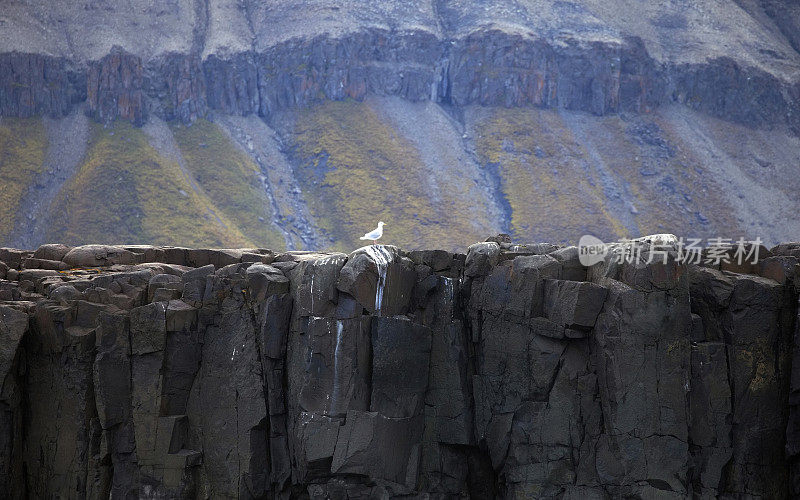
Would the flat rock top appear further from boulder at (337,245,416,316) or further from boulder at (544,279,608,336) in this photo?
boulder at (544,279,608,336)

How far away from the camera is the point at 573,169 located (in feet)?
354

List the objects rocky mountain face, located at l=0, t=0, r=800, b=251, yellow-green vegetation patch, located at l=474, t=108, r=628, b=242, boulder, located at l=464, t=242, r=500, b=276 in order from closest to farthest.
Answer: boulder, located at l=464, t=242, r=500, b=276, rocky mountain face, located at l=0, t=0, r=800, b=251, yellow-green vegetation patch, located at l=474, t=108, r=628, b=242

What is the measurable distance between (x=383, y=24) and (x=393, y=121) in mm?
13034

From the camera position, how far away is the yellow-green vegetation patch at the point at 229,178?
95062 mm

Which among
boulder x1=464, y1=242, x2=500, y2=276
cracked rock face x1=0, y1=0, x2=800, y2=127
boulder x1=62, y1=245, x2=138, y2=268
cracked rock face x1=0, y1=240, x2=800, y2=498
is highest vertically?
cracked rock face x1=0, y1=0, x2=800, y2=127

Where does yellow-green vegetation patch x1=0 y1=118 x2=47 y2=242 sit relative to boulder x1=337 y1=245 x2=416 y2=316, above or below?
below

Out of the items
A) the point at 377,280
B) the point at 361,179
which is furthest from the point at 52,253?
the point at 361,179

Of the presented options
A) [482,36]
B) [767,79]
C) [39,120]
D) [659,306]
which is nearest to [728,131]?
[767,79]

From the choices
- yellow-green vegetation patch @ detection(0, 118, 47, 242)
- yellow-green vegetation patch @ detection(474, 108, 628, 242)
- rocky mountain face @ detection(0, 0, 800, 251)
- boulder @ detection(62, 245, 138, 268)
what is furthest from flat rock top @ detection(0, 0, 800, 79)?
boulder @ detection(62, 245, 138, 268)

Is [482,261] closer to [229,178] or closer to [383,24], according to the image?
[229,178]

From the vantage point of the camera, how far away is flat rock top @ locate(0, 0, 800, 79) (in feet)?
349

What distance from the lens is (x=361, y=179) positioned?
340ft

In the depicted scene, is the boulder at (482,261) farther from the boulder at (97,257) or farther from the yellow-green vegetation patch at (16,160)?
the yellow-green vegetation patch at (16,160)

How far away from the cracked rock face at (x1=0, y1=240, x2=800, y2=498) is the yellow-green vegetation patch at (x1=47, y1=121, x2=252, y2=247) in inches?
2305
